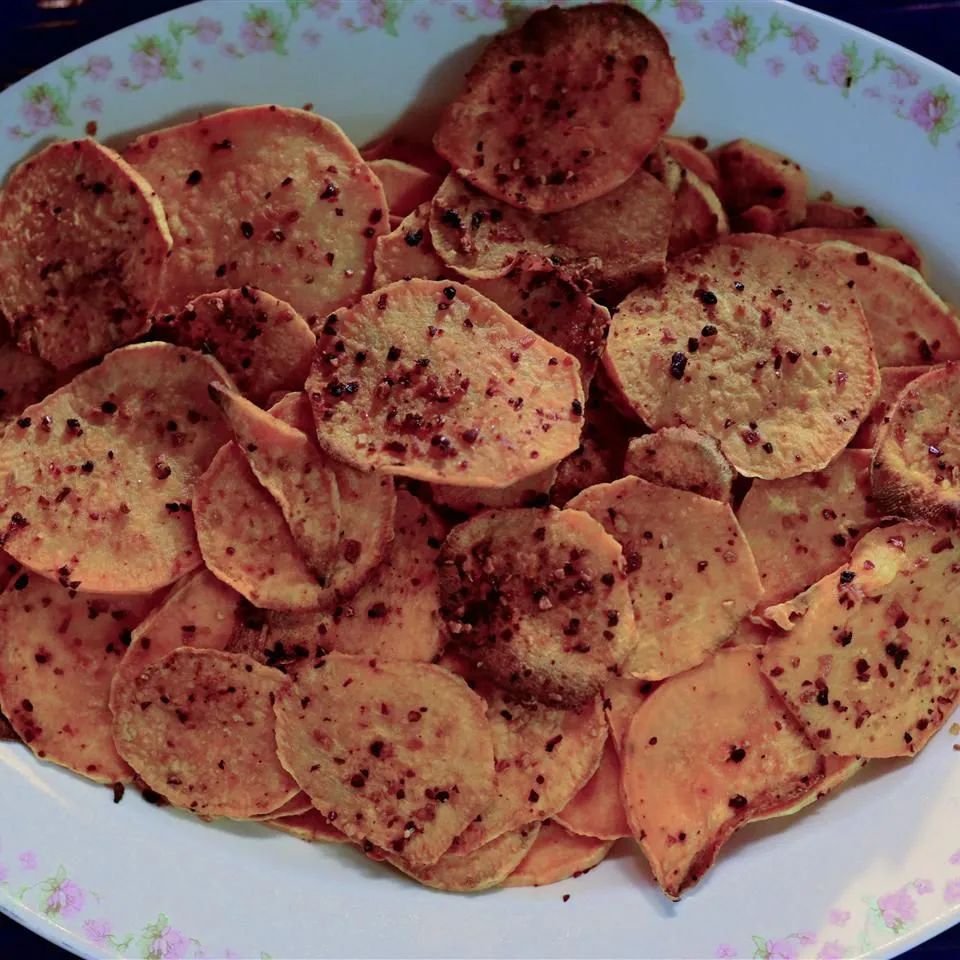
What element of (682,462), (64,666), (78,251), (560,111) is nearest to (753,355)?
(682,462)

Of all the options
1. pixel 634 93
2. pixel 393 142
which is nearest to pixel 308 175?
pixel 393 142

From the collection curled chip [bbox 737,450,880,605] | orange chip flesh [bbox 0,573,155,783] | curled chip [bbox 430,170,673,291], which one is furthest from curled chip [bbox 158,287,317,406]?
curled chip [bbox 737,450,880,605]

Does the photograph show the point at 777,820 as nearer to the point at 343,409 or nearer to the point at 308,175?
the point at 343,409

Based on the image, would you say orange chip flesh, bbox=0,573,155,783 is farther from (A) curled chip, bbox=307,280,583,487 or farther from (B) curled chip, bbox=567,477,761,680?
(B) curled chip, bbox=567,477,761,680

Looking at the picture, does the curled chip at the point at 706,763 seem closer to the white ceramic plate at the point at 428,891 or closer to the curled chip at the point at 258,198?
the white ceramic plate at the point at 428,891

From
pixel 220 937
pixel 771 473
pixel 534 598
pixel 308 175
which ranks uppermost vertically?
pixel 308 175

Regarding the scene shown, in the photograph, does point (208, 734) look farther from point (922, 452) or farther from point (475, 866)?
point (922, 452)

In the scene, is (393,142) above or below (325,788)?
above
